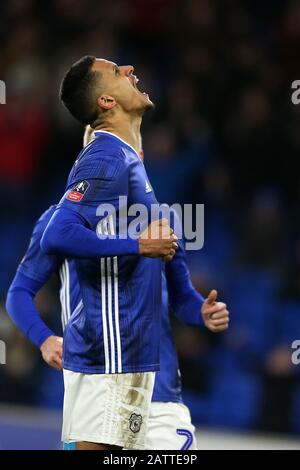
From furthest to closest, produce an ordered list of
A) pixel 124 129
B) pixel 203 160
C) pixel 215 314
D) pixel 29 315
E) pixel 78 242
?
1. pixel 203 160
2. pixel 29 315
3. pixel 215 314
4. pixel 124 129
5. pixel 78 242

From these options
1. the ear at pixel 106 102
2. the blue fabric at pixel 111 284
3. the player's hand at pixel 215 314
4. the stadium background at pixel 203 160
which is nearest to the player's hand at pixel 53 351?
the blue fabric at pixel 111 284

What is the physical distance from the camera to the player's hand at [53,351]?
3.46 meters

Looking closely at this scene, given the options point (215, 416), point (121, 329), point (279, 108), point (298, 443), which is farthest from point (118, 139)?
point (279, 108)

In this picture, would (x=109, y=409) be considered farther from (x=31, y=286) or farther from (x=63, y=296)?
(x=31, y=286)

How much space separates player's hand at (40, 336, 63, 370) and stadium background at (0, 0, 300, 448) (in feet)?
6.47

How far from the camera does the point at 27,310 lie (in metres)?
3.61

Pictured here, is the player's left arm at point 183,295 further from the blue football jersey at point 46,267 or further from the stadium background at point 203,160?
the stadium background at point 203,160

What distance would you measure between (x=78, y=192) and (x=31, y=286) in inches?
27.7

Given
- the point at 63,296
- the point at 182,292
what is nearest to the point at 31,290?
the point at 63,296

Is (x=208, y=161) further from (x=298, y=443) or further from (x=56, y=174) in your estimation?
(x=298, y=443)

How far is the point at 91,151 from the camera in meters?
3.12

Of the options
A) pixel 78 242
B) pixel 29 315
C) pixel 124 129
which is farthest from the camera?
pixel 29 315

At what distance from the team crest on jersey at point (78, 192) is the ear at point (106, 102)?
0.35m

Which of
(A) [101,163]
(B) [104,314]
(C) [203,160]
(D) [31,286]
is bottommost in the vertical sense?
(B) [104,314]
